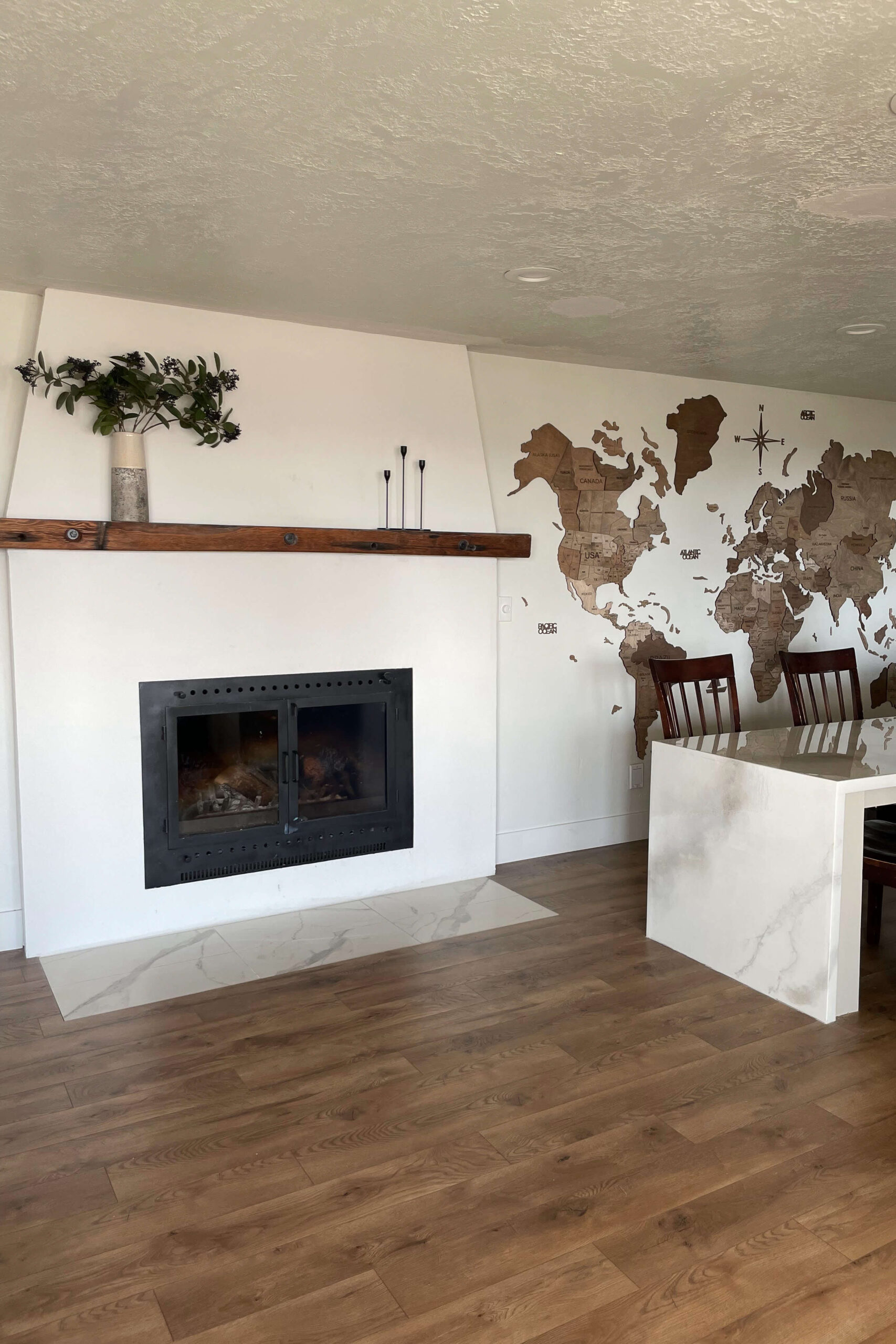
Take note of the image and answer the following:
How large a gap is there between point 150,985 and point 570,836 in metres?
2.13

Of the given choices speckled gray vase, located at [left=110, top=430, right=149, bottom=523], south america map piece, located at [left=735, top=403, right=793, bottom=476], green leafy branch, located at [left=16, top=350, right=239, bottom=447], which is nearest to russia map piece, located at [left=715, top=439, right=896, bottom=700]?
south america map piece, located at [left=735, top=403, right=793, bottom=476]

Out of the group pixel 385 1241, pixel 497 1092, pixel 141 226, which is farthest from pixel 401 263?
pixel 385 1241

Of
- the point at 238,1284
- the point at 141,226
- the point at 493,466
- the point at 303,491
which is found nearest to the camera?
the point at 238,1284

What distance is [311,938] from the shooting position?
11.2 feet

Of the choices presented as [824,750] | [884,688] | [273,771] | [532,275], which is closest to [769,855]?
[824,750]

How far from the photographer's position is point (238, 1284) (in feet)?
5.70

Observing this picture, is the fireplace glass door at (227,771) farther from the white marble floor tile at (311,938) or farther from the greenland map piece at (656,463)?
the greenland map piece at (656,463)

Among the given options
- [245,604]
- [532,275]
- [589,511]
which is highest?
[532,275]

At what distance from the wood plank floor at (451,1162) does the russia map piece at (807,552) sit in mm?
2200

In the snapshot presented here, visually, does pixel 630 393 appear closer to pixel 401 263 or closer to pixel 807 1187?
pixel 401 263

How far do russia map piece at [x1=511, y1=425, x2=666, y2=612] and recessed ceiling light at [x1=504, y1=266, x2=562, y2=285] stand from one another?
1178 mm

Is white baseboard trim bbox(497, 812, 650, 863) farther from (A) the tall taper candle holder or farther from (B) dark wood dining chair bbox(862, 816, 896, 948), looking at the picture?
(A) the tall taper candle holder

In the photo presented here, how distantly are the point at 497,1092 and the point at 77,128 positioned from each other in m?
2.41

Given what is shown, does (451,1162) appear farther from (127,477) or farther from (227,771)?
(127,477)
